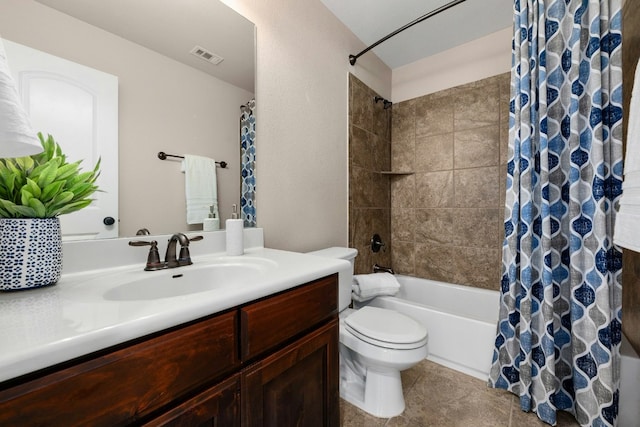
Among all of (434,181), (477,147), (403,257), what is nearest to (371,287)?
(403,257)

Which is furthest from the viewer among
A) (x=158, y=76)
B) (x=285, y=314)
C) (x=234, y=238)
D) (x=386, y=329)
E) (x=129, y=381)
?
(x=386, y=329)

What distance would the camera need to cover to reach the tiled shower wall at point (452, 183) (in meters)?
2.09

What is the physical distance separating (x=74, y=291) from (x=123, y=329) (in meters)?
0.34

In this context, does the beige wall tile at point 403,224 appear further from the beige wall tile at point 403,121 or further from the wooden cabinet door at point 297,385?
the wooden cabinet door at point 297,385

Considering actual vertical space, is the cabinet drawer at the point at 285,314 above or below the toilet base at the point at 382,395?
above

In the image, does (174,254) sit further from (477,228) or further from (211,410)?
(477,228)

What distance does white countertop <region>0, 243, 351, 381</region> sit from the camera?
0.39 m

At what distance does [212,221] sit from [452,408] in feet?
4.99

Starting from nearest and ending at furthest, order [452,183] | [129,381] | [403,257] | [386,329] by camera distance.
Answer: [129,381]
[386,329]
[452,183]
[403,257]

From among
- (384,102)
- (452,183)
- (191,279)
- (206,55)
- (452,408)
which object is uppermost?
(384,102)

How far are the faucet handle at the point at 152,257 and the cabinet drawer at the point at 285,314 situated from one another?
46 cm

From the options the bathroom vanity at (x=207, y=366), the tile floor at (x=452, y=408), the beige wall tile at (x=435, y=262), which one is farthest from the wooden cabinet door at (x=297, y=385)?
the beige wall tile at (x=435, y=262)

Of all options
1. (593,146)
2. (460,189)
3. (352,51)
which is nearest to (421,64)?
(352,51)

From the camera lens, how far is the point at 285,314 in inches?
30.5
